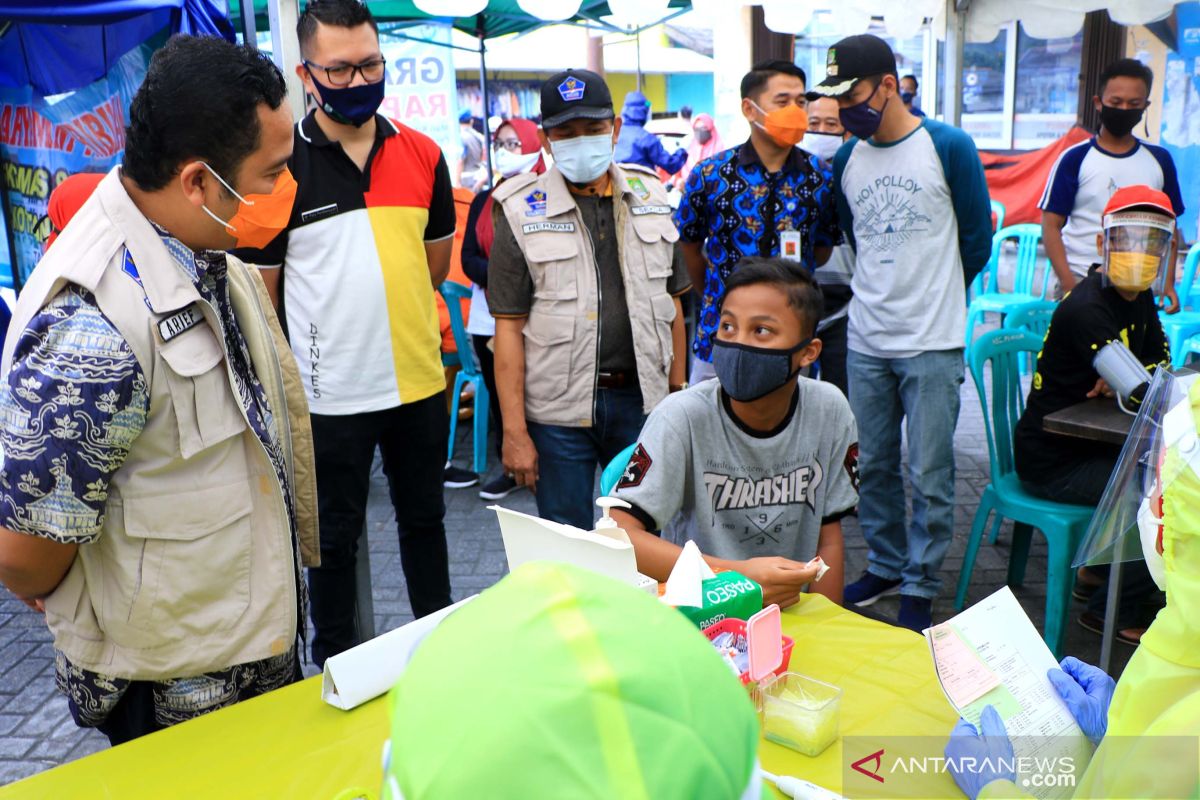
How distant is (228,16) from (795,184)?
225 cm

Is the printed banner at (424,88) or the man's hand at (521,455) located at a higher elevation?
the printed banner at (424,88)

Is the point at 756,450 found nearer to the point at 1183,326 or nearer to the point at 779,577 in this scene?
the point at 779,577

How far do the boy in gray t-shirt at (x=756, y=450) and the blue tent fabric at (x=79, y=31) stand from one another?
6.17 feet

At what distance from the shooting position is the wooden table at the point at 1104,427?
289 centimetres

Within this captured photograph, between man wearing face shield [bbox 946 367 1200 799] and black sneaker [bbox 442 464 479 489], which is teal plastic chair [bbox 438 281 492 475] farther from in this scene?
man wearing face shield [bbox 946 367 1200 799]

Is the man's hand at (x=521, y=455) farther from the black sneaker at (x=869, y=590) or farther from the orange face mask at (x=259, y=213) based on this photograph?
the black sneaker at (x=869, y=590)

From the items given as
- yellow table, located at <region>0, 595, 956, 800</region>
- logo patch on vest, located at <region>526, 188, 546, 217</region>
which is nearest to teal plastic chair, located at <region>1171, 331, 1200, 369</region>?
logo patch on vest, located at <region>526, 188, 546, 217</region>

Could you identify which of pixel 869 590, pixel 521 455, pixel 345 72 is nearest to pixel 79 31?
pixel 345 72

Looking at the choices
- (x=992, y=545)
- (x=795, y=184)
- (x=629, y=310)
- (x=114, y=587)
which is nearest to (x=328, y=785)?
(x=114, y=587)

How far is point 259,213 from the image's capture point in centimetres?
192

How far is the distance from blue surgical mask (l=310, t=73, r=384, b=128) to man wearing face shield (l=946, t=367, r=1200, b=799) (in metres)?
2.21

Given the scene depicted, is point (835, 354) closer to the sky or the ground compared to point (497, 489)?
closer to the sky

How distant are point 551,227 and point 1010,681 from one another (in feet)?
6.82

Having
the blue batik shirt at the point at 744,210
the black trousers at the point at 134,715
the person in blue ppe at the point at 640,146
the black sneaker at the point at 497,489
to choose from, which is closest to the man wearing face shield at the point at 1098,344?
the blue batik shirt at the point at 744,210
